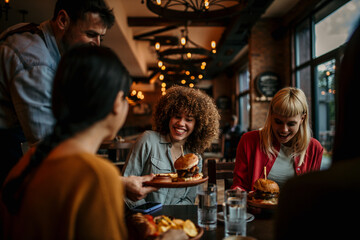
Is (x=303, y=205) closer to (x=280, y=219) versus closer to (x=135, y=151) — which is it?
(x=280, y=219)

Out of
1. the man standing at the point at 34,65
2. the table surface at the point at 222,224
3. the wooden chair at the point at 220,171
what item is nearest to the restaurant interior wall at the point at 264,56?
the wooden chair at the point at 220,171

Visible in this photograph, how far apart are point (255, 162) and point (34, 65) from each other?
61.8 inches

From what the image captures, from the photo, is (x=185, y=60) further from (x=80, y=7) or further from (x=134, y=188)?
(x=134, y=188)

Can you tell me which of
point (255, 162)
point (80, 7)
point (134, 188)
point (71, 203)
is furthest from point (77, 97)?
point (255, 162)

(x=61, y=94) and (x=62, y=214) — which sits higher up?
(x=61, y=94)

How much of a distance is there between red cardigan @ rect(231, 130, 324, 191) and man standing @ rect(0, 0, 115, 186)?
1.34 meters

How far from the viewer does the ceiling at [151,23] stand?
17.6 ft

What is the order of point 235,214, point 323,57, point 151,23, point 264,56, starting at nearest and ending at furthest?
point 235,214
point 323,57
point 151,23
point 264,56

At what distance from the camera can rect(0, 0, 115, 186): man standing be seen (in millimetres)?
1202

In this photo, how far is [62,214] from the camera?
0.56 meters

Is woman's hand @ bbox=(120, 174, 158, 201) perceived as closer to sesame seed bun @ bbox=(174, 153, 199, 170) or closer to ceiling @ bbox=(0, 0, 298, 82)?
sesame seed bun @ bbox=(174, 153, 199, 170)

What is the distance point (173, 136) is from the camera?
2.05m

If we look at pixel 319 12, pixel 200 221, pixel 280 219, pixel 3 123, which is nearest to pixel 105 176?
pixel 280 219

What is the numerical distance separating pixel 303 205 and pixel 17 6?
19.5 ft
